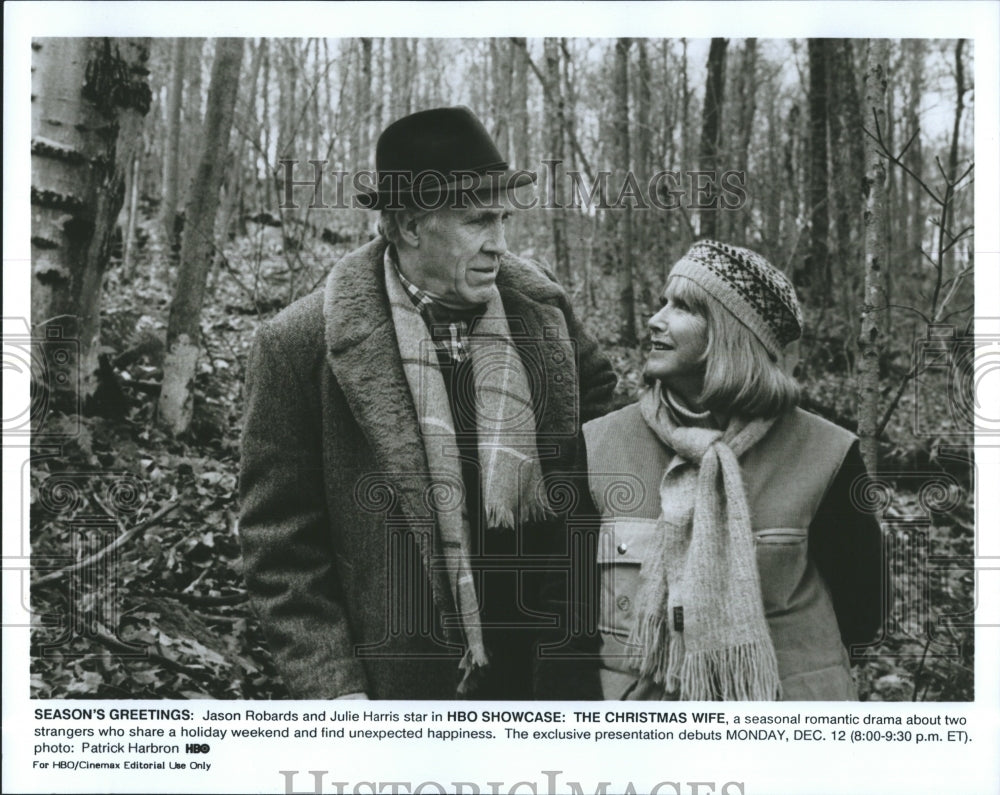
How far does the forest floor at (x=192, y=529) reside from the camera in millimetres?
4027

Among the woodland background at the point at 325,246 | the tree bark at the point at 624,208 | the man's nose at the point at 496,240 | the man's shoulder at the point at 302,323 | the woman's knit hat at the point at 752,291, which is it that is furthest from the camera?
the woodland background at the point at 325,246

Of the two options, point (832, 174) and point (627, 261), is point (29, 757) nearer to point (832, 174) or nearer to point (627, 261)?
point (627, 261)

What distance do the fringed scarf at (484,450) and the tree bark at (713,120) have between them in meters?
0.94

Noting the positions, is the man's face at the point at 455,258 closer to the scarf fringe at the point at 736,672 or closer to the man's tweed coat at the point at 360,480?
the man's tweed coat at the point at 360,480

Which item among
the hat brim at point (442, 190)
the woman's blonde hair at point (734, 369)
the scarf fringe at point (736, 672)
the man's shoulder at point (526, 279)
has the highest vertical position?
the hat brim at point (442, 190)

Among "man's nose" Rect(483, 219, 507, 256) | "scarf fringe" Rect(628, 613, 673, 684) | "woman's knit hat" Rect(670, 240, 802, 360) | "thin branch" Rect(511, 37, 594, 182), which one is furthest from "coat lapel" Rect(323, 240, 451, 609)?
"woman's knit hat" Rect(670, 240, 802, 360)

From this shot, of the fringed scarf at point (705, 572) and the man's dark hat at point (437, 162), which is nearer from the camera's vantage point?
the fringed scarf at point (705, 572)

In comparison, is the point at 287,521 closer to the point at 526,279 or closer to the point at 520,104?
the point at 526,279

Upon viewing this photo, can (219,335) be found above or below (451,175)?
below

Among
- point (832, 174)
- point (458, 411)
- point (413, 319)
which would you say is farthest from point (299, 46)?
point (832, 174)

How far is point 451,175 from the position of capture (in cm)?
374

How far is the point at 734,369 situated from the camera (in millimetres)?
3541

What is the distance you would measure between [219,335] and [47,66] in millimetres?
1205

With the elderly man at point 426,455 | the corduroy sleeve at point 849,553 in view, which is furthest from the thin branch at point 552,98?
the corduroy sleeve at point 849,553
